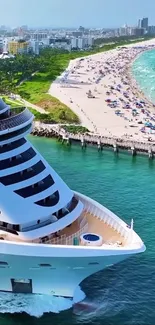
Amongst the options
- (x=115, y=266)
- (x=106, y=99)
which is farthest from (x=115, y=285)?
(x=106, y=99)

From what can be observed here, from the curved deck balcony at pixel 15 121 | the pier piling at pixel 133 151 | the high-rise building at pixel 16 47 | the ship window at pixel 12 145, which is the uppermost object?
the high-rise building at pixel 16 47

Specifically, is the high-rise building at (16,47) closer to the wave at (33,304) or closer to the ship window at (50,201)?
the ship window at (50,201)

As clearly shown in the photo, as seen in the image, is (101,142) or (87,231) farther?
(101,142)

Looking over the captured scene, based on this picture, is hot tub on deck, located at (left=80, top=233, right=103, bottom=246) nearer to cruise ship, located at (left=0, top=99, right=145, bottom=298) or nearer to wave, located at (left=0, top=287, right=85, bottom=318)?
cruise ship, located at (left=0, top=99, right=145, bottom=298)

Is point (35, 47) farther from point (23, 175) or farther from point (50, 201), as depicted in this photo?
point (50, 201)

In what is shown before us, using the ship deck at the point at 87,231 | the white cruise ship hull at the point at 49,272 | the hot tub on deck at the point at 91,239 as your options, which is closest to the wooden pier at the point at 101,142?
the ship deck at the point at 87,231

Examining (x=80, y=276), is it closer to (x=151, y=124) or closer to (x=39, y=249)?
(x=39, y=249)
